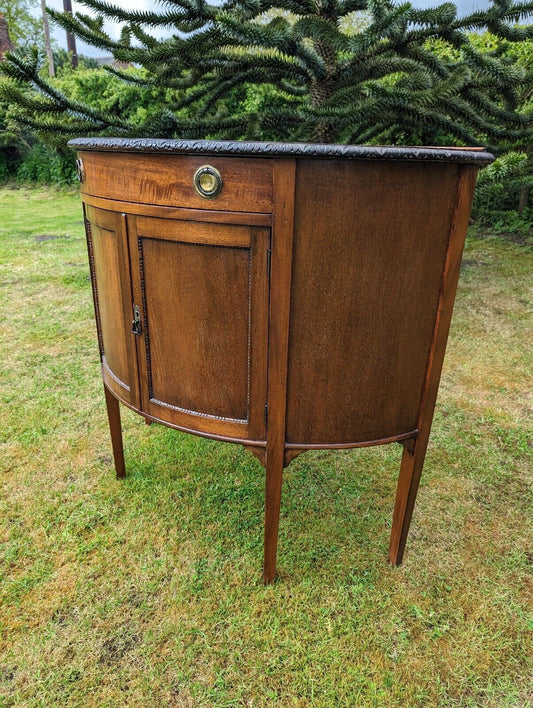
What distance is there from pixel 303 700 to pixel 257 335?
107cm

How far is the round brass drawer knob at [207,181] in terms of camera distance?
128 centimetres

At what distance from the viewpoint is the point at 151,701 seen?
1388 millimetres

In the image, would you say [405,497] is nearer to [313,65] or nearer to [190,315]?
→ [190,315]

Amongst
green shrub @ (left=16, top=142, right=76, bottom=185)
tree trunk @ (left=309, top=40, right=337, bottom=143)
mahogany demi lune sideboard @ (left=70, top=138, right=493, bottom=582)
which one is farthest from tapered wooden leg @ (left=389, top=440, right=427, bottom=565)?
green shrub @ (left=16, top=142, right=76, bottom=185)

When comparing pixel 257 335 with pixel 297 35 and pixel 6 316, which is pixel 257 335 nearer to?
pixel 297 35

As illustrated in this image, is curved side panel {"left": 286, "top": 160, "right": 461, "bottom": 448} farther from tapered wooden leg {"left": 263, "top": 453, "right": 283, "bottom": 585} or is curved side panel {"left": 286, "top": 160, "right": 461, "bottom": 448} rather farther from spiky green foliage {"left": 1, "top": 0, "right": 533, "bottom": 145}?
spiky green foliage {"left": 1, "top": 0, "right": 533, "bottom": 145}

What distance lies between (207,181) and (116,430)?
133 cm

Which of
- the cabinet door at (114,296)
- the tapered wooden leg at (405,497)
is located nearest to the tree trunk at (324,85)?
the cabinet door at (114,296)

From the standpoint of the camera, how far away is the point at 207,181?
1293mm

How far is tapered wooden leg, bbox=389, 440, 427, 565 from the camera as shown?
1.71 m

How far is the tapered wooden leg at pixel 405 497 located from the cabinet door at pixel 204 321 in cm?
57

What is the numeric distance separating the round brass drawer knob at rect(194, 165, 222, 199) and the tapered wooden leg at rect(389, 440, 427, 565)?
1.06m

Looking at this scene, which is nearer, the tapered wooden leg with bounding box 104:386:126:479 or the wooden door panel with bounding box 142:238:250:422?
the wooden door panel with bounding box 142:238:250:422

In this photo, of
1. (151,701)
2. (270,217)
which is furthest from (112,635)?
(270,217)
